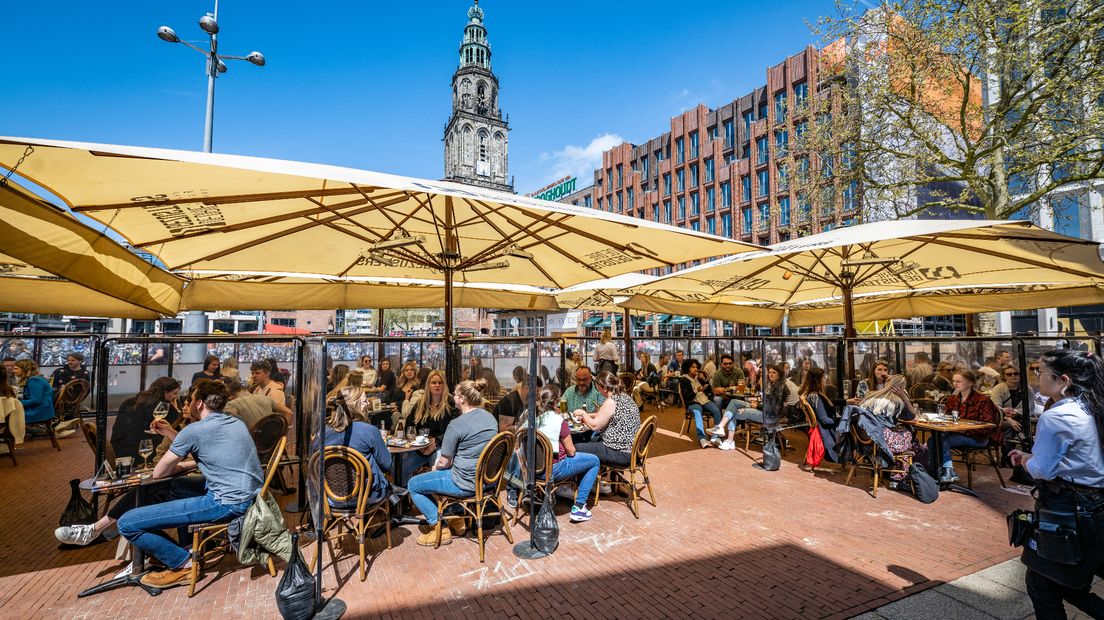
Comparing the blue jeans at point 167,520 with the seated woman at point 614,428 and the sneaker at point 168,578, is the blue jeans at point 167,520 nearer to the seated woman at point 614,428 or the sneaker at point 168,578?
the sneaker at point 168,578

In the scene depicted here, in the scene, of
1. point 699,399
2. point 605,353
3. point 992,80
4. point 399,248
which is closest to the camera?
point 399,248

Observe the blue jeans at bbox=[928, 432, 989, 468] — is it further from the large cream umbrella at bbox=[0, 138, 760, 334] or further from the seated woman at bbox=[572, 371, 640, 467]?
the seated woman at bbox=[572, 371, 640, 467]

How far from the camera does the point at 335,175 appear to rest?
3266mm

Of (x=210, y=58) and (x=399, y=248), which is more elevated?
(x=210, y=58)

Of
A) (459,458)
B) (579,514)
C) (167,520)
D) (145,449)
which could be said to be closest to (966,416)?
(579,514)

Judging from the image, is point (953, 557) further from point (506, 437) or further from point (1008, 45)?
point (1008, 45)

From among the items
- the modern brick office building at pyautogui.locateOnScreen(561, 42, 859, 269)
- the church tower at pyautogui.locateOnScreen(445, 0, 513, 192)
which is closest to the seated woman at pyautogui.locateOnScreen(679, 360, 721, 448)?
the modern brick office building at pyautogui.locateOnScreen(561, 42, 859, 269)

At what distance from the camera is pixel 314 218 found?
5.50 metres

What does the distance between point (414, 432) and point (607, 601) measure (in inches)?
113

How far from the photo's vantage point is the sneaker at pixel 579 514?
512 centimetres

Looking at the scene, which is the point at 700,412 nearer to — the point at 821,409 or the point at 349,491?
the point at 821,409

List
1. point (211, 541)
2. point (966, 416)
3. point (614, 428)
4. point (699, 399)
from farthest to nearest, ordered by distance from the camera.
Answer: point (699, 399)
point (966, 416)
point (614, 428)
point (211, 541)

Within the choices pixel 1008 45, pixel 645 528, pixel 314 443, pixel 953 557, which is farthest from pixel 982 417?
pixel 1008 45

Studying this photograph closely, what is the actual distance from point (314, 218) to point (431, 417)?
2686 mm
